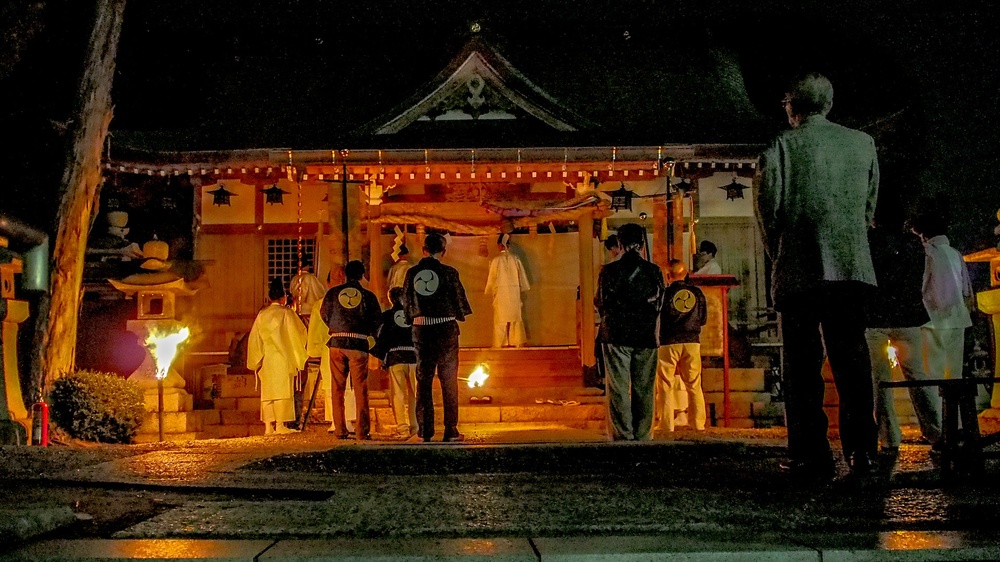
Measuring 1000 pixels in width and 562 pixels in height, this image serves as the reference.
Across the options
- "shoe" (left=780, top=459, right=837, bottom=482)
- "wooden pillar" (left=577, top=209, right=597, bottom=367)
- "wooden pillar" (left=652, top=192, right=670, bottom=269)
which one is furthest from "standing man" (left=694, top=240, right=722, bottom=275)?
"shoe" (left=780, top=459, right=837, bottom=482)

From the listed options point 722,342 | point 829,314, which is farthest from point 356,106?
point 829,314

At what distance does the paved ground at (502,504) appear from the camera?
2.78 m

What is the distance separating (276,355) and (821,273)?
8.62 m

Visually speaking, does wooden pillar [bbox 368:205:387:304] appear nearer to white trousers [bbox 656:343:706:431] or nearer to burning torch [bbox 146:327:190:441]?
burning torch [bbox 146:327:190:441]

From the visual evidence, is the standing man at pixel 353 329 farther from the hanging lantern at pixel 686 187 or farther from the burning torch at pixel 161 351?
the hanging lantern at pixel 686 187

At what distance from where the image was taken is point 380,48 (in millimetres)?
16172

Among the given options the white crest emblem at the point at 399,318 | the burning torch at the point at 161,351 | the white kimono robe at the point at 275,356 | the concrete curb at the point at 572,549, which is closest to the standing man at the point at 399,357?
the white crest emblem at the point at 399,318

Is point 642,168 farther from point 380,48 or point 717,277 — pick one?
point 380,48

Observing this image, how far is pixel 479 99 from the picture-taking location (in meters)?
13.1

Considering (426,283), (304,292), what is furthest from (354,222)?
(426,283)

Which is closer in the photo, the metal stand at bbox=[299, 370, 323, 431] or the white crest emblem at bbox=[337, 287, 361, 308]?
the white crest emblem at bbox=[337, 287, 361, 308]

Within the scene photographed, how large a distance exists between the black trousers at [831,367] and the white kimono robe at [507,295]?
34.5ft

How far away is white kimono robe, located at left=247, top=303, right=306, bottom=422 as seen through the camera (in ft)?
36.5

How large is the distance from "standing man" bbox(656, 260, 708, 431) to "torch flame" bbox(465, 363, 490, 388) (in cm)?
312
